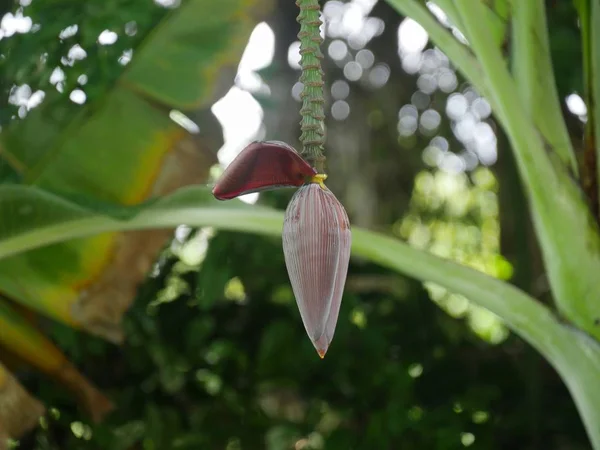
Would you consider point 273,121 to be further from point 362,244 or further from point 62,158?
point 362,244

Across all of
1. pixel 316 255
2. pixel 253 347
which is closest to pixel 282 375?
pixel 253 347

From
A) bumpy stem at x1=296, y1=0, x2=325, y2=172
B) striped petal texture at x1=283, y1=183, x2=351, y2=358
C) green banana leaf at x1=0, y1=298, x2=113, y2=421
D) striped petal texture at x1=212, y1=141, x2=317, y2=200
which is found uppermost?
bumpy stem at x1=296, y1=0, x2=325, y2=172

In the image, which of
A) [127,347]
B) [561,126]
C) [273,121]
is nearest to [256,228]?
[561,126]

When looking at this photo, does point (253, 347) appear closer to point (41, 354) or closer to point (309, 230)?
point (41, 354)

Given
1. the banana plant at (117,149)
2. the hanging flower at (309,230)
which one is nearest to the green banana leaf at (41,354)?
the banana plant at (117,149)

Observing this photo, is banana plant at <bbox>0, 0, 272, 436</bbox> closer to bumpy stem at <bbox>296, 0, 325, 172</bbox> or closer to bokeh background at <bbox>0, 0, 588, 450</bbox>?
bokeh background at <bbox>0, 0, 588, 450</bbox>

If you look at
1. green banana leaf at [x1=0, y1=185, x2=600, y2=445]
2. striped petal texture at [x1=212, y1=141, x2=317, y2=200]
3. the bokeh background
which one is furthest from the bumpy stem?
the bokeh background
